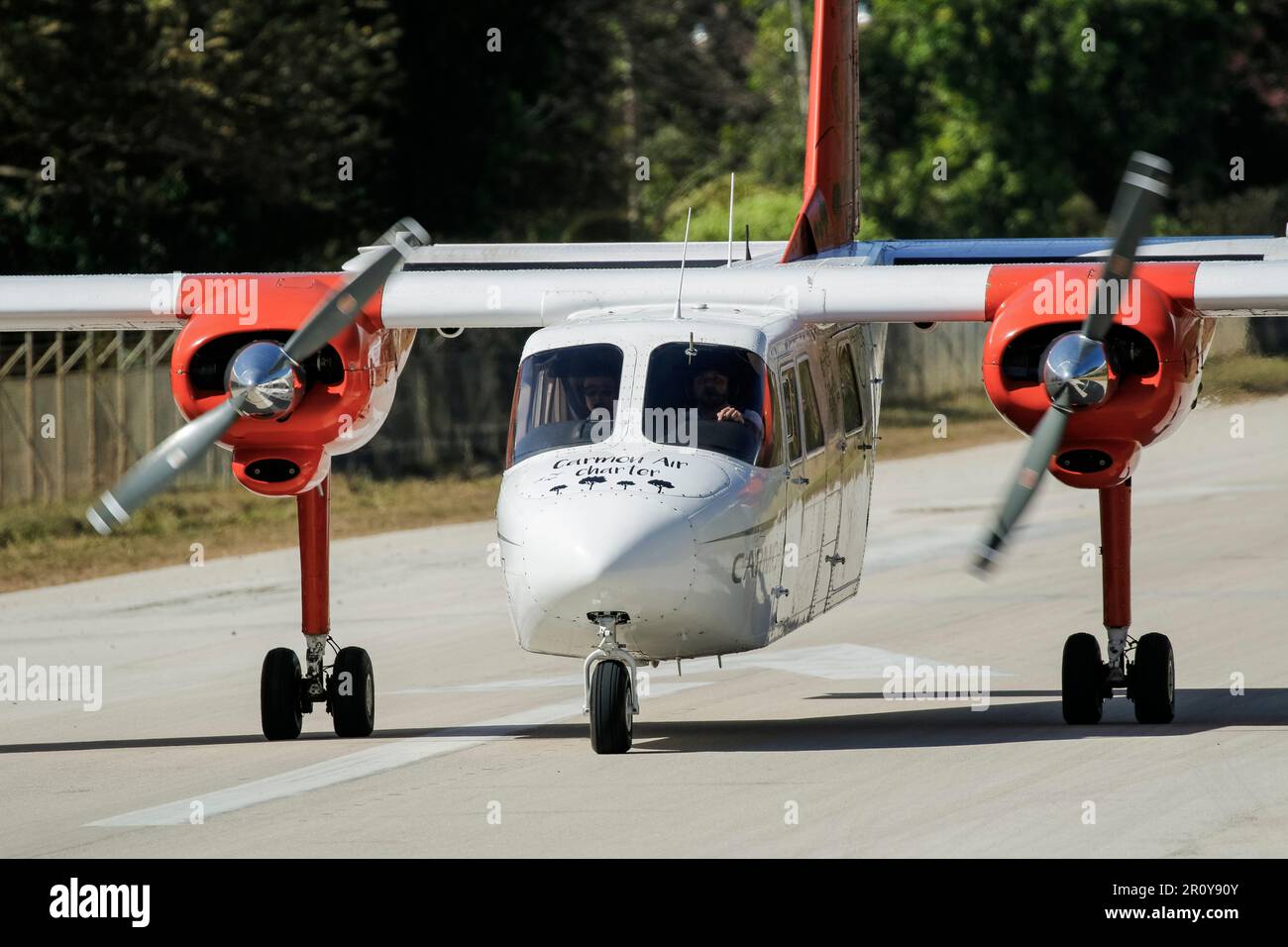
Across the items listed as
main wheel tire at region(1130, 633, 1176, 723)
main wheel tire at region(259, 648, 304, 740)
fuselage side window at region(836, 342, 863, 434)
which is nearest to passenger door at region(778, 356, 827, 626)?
fuselage side window at region(836, 342, 863, 434)

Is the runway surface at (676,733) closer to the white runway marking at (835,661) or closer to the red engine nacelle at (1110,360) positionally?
the white runway marking at (835,661)

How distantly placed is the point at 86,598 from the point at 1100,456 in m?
14.3

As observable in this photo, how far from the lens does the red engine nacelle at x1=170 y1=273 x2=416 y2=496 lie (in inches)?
547

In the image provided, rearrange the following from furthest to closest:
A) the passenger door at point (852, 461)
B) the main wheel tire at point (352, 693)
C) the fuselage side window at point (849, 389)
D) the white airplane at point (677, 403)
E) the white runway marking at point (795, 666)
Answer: the white runway marking at point (795, 666)
the fuselage side window at point (849, 389)
the passenger door at point (852, 461)
the main wheel tire at point (352, 693)
the white airplane at point (677, 403)

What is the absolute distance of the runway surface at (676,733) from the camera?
10789 mm

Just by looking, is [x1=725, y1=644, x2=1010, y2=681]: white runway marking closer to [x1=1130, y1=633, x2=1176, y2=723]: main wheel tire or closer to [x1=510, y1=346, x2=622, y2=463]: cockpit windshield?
[x1=1130, y1=633, x2=1176, y2=723]: main wheel tire

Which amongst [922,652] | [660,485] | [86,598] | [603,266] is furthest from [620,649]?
[86,598]

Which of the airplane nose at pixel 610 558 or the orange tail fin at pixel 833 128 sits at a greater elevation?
the orange tail fin at pixel 833 128

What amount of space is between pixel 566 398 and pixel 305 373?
2.03 metres

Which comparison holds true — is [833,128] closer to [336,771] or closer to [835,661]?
[835,661]

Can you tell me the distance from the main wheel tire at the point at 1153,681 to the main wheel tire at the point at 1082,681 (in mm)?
267

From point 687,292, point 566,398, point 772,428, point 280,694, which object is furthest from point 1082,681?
point 280,694

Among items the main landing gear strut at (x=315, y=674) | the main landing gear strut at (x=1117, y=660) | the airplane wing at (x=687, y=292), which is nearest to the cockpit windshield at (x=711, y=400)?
the airplane wing at (x=687, y=292)

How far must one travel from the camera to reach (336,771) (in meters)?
13.2
